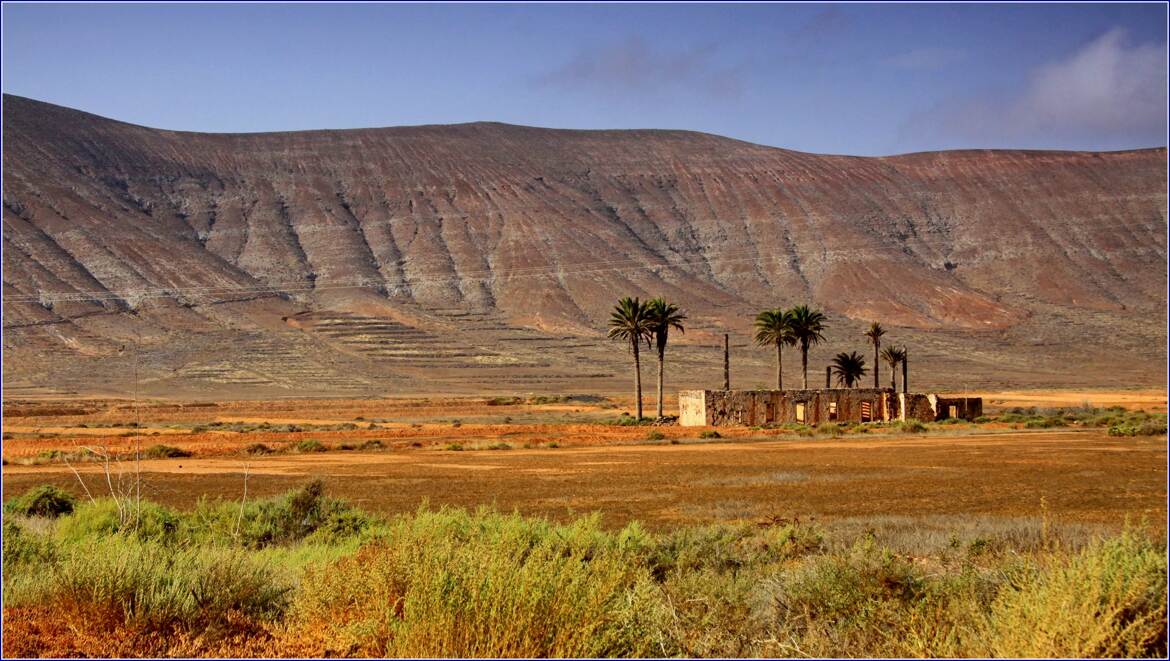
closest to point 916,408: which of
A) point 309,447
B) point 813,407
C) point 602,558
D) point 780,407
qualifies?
point 813,407

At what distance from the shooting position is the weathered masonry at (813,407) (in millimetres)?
58781

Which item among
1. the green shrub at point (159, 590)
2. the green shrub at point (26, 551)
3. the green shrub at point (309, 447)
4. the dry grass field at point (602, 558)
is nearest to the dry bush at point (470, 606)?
the dry grass field at point (602, 558)

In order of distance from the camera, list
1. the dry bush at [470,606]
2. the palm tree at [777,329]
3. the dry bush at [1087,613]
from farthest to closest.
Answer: the palm tree at [777,329]
the dry bush at [470,606]
the dry bush at [1087,613]

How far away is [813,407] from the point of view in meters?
60.0

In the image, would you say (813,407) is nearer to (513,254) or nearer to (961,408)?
(961,408)

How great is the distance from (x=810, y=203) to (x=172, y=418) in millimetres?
120709

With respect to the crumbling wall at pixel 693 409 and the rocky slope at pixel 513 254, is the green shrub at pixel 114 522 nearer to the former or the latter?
the crumbling wall at pixel 693 409

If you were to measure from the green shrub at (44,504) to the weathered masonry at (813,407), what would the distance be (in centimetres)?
3973

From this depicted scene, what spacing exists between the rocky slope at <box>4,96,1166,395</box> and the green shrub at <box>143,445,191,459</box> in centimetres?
5973

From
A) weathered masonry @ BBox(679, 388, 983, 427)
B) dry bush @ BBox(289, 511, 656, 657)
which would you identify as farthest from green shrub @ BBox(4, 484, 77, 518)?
weathered masonry @ BBox(679, 388, 983, 427)

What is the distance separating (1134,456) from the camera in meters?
35.3

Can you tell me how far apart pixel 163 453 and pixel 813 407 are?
3367 centimetres

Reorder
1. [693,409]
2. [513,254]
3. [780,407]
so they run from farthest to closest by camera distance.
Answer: [513,254] < [693,409] < [780,407]

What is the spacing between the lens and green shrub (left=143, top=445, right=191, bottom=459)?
39756 mm
